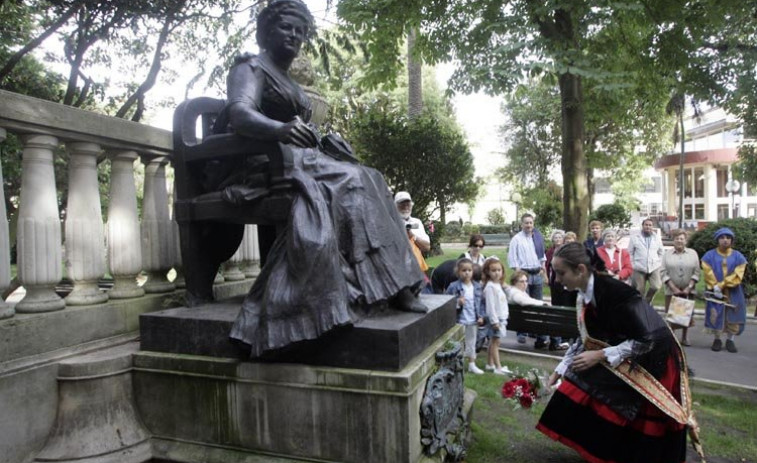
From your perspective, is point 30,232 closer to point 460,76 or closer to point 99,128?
point 99,128

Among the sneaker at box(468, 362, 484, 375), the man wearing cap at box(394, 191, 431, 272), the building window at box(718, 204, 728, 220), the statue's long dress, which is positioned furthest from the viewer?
the building window at box(718, 204, 728, 220)

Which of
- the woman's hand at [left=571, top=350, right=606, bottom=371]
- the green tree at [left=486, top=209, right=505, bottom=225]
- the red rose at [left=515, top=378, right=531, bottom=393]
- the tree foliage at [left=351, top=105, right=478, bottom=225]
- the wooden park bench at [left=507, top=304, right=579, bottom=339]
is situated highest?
the tree foliage at [left=351, top=105, right=478, bottom=225]

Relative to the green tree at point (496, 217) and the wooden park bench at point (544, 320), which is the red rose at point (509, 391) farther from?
the green tree at point (496, 217)

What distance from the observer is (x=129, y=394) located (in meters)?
2.79

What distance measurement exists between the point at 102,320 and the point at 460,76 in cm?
951

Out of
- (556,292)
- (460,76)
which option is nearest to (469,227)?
(460,76)

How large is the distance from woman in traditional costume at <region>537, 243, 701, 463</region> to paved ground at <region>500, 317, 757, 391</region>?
2.79 meters

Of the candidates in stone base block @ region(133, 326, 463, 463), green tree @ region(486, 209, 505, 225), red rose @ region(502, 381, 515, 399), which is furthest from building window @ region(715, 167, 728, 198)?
→ stone base block @ region(133, 326, 463, 463)

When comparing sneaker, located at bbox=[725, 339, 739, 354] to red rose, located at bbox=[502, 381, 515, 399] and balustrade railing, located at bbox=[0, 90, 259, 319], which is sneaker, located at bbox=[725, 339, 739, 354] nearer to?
red rose, located at bbox=[502, 381, 515, 399]

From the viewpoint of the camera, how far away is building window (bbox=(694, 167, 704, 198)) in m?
54.3

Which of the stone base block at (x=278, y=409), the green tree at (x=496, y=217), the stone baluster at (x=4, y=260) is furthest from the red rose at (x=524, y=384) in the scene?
the green tree at (x=496, y=217)

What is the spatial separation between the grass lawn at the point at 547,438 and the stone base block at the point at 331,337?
89 centimetres

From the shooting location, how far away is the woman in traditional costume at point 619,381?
291 cm

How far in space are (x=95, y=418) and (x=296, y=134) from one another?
182 cm
